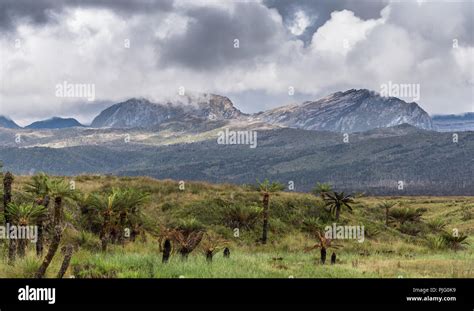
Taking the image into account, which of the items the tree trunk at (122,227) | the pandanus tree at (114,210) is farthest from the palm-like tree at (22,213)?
the tree trunk at (122,227)

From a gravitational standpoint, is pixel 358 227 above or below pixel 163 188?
below

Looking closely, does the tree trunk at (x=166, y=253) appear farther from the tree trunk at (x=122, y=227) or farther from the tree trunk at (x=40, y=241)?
the tree trunk at (x=122, y=227)

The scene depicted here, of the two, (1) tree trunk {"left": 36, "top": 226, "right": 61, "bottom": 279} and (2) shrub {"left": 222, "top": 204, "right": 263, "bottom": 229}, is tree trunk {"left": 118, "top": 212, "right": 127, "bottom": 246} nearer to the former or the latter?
(1) tree trunk {"left": 36, "top": 226, "right": 61, "bottom": 279}

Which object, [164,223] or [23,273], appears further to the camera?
[164,223]

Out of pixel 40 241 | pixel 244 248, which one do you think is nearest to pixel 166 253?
pixel 40 241

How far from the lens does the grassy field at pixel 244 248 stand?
13.7 m

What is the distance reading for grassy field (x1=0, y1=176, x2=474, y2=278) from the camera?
44.9ft

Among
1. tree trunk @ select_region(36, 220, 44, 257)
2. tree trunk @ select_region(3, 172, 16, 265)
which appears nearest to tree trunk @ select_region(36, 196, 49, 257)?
tree trunk @ select_region(36, 220, 44, 257)

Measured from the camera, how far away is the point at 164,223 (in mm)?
34375
